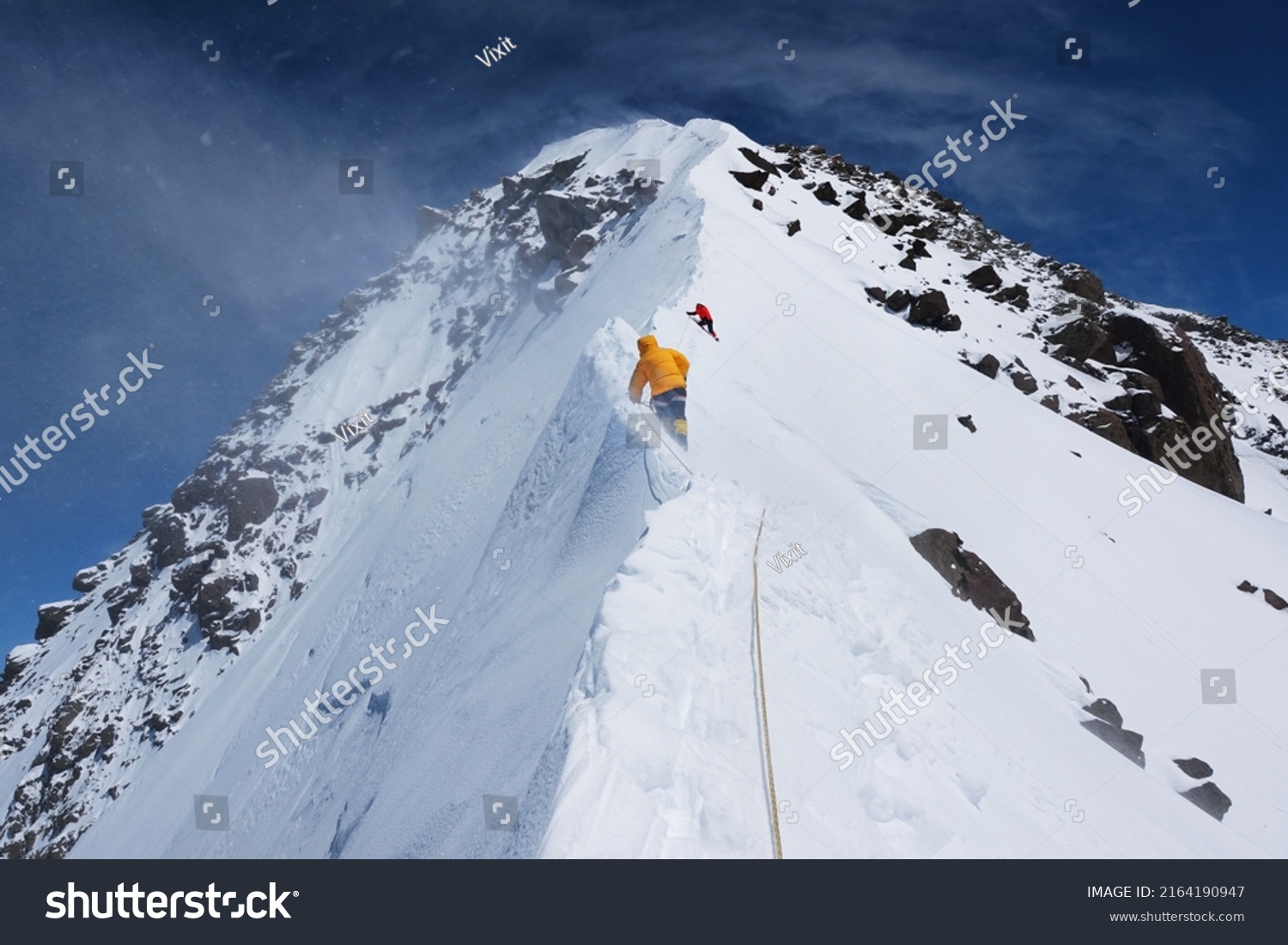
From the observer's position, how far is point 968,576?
34.8 feet

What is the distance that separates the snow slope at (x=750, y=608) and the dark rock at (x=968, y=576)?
57cm

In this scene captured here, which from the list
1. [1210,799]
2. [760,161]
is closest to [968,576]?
[1210,799]

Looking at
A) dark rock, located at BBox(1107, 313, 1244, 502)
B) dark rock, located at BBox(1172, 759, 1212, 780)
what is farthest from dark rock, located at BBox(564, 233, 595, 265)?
dark rock, located at BBox(1172, 759, 1212, 780)

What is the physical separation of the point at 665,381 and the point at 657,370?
220mm

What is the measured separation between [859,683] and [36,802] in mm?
68708

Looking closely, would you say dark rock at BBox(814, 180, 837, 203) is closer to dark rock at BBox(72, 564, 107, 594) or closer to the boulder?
the boulder

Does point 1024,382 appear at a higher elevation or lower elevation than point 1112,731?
higher


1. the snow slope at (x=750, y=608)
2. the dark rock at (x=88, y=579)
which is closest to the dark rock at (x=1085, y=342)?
the snow slope at (x=750, y=608)

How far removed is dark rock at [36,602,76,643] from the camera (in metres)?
71.6

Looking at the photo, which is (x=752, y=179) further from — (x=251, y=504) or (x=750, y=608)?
(x=251, y=504)

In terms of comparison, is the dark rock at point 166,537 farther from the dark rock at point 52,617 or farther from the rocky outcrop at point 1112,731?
the rocky outcrop at point 1112,731

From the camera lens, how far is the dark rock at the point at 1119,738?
8.41m
